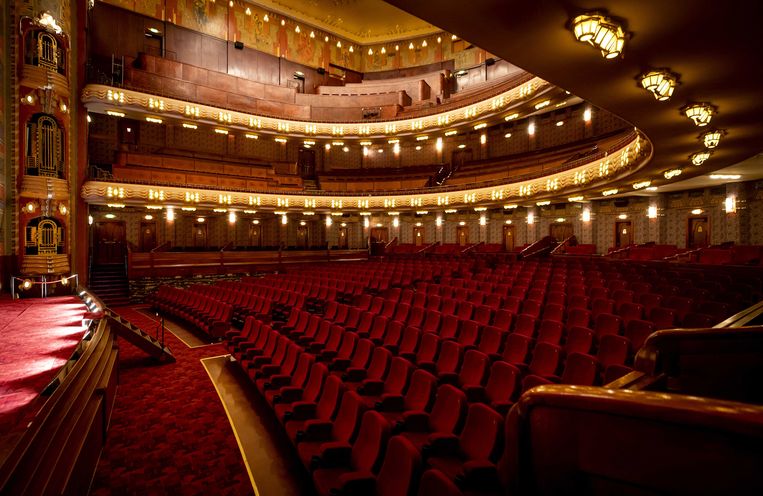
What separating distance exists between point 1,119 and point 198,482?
1167 cm

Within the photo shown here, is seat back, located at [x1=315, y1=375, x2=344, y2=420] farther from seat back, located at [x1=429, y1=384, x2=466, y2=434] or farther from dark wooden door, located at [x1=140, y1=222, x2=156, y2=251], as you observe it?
dark wooden door, located at [x1=140, y1=222, x2=156, y2=251]

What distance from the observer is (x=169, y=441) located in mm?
4062

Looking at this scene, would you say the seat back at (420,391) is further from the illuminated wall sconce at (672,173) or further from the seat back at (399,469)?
the illuminated wall sconce at (672,173)

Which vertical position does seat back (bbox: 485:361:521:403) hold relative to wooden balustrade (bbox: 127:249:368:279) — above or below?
below

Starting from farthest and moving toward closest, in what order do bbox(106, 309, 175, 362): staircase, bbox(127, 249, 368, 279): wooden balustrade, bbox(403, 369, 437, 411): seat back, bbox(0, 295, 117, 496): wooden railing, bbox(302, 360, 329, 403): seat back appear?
bbox(127, 249, 368, 279): wooden balustrade
bbox(106, 309, 175, 362): staircase
bbox(302, 360, 329, 403): seat back
bbox(403, 369, 437, 411): seat back
bbox(0, 295, 117, 496): wooden railing

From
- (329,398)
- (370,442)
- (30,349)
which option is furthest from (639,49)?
(30,349)

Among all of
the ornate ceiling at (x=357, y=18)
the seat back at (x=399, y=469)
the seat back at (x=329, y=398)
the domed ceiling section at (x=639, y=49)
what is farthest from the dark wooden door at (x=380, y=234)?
the seat back at (x=399, y=469)

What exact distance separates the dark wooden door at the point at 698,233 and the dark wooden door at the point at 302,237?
1704 cm

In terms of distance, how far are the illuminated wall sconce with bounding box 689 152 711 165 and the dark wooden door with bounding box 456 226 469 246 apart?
1256 cm

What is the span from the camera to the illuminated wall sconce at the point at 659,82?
4102 mm

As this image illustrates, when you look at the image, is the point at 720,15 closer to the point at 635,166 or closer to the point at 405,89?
the point at 635,166

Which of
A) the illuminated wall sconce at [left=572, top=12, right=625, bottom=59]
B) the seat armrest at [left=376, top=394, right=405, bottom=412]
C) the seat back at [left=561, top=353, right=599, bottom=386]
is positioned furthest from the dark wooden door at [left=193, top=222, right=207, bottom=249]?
the illuminated wall sconce at [left=572, top=12, right=625, bottom=59]

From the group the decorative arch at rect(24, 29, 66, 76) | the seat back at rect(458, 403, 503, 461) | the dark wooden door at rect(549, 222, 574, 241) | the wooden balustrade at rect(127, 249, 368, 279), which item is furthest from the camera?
the dark wooden door at rect(549, 222, 574, 241)

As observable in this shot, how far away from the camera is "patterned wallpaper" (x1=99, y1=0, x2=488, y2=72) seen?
1977 cm
